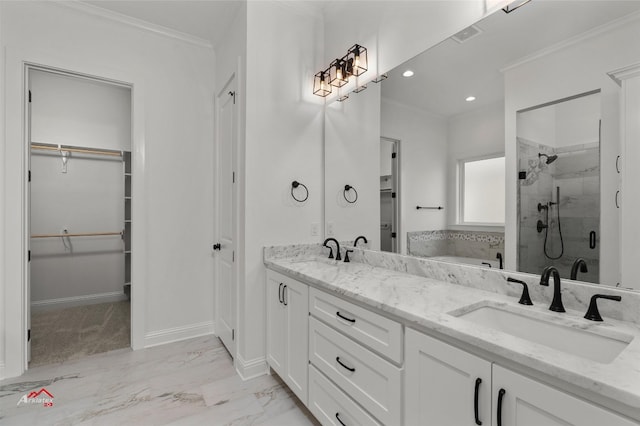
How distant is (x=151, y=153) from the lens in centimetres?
270

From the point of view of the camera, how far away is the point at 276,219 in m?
2.28

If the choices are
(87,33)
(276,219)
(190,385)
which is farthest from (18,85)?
(190,385)

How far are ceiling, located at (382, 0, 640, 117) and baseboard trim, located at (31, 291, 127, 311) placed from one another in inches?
168

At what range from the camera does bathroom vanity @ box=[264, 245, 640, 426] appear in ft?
2.39

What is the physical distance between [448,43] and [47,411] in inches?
125

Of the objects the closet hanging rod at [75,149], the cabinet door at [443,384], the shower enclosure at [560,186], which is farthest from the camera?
the closet hanging rod at [75,149]

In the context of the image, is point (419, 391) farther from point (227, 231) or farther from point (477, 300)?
point (227, 231)

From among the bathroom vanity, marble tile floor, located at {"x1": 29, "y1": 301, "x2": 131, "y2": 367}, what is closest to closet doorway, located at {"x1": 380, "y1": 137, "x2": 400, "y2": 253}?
the bathroom vanity

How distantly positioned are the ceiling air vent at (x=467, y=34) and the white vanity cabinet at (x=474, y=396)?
4.72 ft

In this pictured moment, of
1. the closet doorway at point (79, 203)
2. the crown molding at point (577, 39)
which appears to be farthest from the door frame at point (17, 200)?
the crown molding at point (577, 39)

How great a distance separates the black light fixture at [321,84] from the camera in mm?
2365

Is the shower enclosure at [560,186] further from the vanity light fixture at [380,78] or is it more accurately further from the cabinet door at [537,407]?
the vanity light fixture at [380,78]

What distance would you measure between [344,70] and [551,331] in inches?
75.8

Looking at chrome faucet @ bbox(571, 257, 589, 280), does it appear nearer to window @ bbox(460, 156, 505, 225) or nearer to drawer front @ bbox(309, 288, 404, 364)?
window @ bbox(460, 156, 505, 225)
